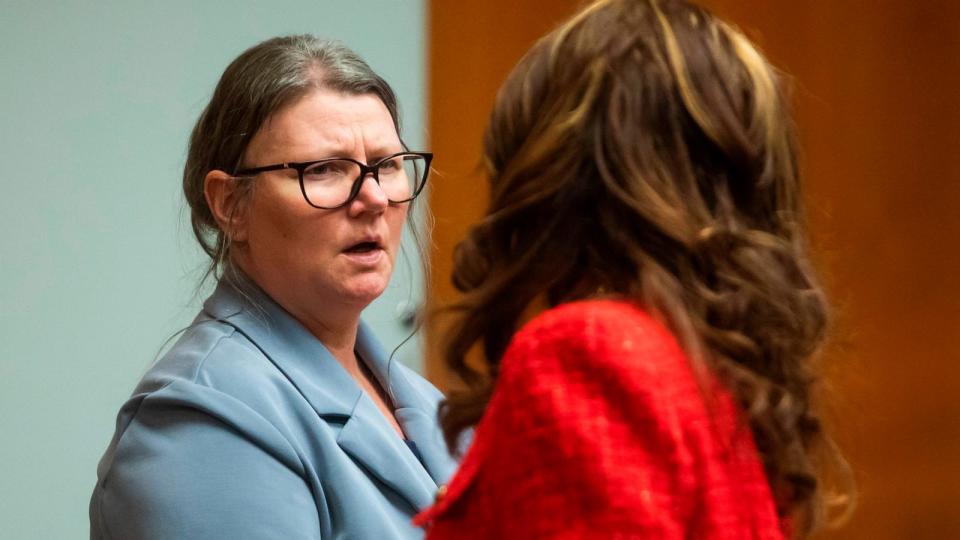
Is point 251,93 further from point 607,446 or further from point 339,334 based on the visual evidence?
point 607,446

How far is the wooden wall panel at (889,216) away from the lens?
9.03 ft

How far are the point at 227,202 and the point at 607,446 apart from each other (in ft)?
3.39

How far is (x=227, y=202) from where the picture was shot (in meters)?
1.74

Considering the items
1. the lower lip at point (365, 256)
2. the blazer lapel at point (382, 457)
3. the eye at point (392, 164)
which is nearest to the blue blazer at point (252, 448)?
the blazer lapel at point (382, 457)

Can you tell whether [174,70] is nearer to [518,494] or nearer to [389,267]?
[389,267]

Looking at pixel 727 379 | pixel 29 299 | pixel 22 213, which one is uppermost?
pixel 727 379

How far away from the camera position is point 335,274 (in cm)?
169

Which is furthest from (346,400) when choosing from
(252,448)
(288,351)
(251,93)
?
(251,93)

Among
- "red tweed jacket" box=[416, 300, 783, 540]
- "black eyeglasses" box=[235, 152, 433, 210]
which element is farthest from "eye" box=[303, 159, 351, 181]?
"red tweed jacket" box=[416, 300, 783, 540]

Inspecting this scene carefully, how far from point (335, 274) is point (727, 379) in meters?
0.87

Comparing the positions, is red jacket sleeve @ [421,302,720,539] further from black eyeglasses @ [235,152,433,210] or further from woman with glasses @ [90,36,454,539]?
black eyeglasses @ [235,152,433,210]

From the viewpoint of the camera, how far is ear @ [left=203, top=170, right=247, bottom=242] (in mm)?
1729

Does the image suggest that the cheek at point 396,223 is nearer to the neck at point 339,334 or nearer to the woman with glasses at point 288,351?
the woman with glasses at point 288,351

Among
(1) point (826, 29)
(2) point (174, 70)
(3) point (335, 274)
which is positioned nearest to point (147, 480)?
(3) point (335, 274)
